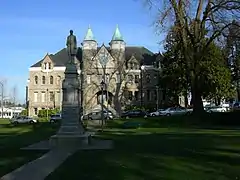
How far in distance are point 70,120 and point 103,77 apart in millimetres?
63973

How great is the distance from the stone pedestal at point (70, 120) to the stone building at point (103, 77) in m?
63.8

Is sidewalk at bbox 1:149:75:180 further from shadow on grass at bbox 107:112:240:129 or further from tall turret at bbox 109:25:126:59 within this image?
tall turret at bbox 109:25:126:59

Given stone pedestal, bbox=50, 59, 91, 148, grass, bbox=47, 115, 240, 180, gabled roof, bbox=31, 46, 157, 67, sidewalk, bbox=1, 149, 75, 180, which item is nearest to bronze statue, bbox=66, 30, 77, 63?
stone pedestal, bbox=50, 59, 91, 148

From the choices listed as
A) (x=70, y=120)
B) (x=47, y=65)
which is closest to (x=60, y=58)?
(x=47, y=65)

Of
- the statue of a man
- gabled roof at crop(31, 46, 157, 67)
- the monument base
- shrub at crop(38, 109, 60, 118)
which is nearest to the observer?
the monument base

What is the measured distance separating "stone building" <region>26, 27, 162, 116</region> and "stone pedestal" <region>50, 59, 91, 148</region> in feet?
209

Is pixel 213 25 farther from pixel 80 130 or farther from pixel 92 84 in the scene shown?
pixel 92 84

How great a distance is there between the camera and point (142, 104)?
3730 inches

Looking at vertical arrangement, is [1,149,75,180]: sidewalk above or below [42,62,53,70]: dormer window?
below

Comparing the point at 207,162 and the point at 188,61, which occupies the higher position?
the point at 188,61

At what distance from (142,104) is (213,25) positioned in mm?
50184

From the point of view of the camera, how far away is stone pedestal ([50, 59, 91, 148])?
23484 mm

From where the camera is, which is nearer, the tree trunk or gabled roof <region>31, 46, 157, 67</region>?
the tree trunk

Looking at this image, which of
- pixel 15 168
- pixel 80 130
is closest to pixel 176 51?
pixel 80 130
